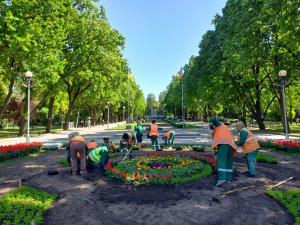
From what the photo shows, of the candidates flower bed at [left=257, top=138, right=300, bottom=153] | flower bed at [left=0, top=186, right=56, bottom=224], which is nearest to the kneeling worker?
flower bed at [left=0, top=186, right=56, bottom=224]

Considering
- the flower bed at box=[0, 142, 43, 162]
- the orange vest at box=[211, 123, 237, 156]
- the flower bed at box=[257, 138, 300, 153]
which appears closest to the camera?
the orange vest at box=[211, 123, 237, 156]

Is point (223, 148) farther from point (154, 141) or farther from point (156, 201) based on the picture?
point (154, 141)

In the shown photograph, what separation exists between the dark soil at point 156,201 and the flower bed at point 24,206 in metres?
0.19

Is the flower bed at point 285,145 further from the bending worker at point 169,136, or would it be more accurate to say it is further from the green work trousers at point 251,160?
the bending worker at point 169,136

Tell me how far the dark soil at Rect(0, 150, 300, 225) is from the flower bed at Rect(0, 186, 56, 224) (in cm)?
19

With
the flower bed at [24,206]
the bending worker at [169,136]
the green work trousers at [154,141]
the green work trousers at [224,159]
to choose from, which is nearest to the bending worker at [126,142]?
the green work trousers at [154,141]

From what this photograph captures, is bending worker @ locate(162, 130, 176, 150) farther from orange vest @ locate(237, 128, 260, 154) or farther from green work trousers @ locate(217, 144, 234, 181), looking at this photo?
green work trousers @ locate(217, 144, 234, 181)

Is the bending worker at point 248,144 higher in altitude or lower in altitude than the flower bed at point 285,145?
higher

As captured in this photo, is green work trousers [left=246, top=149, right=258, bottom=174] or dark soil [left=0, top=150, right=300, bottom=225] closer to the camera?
dark soil [left=0, top=150, right=300, bottom=225]

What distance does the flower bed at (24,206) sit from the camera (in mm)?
3611

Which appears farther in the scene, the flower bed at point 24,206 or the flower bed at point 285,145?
the flower bed at point 285,145

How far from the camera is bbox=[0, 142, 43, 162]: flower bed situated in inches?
363

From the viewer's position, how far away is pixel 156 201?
14.5 ft

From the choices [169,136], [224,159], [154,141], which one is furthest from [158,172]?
[169,136]
